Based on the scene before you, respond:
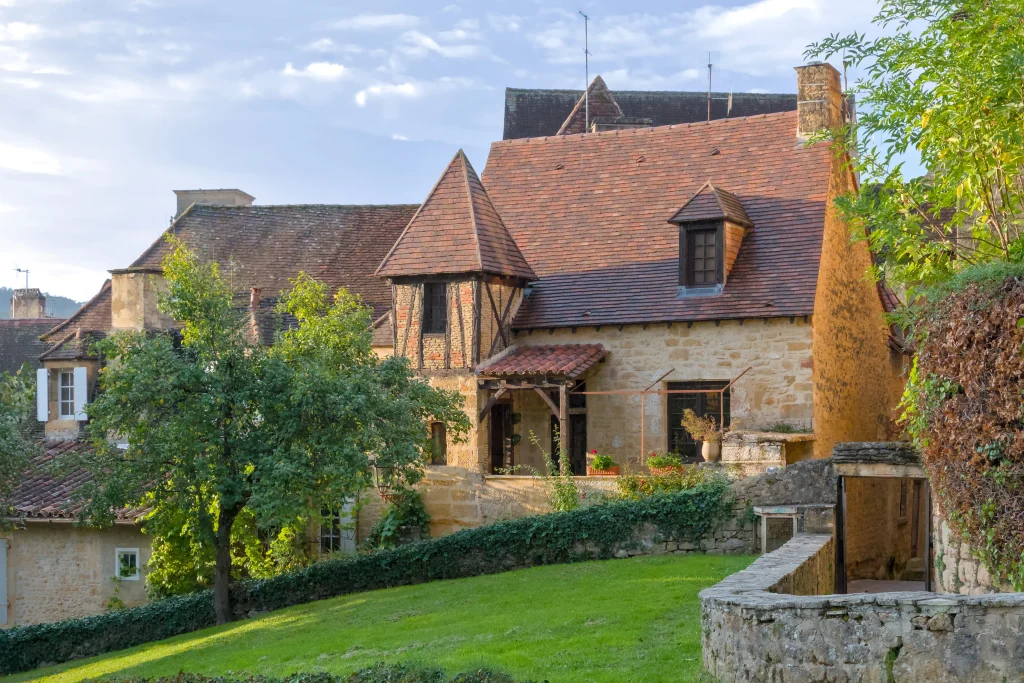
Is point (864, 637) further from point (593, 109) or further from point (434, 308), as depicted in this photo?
point (593, 109)

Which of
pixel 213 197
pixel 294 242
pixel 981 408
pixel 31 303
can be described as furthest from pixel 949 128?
pixel 31 303

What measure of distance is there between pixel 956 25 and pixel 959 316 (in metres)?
4.69

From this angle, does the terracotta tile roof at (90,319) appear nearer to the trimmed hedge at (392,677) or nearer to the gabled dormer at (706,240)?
the gabled dormer at (706,240)

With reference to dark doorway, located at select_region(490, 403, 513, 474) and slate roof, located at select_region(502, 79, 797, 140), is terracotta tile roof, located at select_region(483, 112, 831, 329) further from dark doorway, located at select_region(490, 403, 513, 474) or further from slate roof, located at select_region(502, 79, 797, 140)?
slate roof, located at select_region(502, 79, 797, 140)

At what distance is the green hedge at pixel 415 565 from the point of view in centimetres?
1728

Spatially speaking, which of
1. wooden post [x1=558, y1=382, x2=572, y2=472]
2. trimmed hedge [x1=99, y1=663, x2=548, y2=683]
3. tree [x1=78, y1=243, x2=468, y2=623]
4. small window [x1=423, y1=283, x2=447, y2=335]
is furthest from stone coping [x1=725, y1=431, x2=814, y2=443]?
trimmed hedge [x1=99, y1=663, x2=548, y2=683]

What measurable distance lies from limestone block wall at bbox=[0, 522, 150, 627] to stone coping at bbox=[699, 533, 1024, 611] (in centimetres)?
1406

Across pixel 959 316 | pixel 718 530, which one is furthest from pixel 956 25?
pixel 718 530

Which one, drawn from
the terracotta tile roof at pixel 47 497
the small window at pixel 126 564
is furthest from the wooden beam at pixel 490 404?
the small window at pixel 126 564

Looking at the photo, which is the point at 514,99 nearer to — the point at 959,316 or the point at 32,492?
the point at 32,492

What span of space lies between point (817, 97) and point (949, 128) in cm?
1005

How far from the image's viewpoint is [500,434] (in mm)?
22859

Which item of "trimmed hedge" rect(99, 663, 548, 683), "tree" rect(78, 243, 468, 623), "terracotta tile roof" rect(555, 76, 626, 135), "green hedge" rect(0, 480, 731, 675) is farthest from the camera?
"terracotta tile roof" rect(555, 76, 626, 135)

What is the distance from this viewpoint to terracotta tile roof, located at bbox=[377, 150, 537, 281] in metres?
21.7
